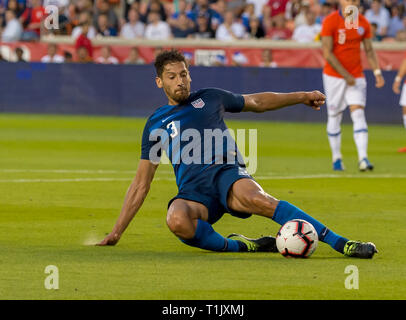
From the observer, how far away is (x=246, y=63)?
28.5 metres

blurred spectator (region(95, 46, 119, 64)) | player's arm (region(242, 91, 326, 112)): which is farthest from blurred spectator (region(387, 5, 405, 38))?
player's arm (region(242, 91, 326, 112))

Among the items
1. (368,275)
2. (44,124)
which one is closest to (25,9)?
(44,124)

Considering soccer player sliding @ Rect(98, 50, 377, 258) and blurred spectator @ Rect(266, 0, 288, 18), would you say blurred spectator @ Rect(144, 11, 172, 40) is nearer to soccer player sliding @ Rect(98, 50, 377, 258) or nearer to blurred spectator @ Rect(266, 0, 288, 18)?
blurred spectator @ Rect(266, 0, 288, 18)

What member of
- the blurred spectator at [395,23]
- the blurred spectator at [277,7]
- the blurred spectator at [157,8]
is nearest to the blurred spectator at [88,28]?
the blurred spectator at [157,8]

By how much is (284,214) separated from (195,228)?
27.9 inches

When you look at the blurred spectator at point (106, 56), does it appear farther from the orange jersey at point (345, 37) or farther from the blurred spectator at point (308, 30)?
the orange jersey at point (345, 37)

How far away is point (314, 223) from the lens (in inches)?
325

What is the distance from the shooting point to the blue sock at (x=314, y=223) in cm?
823

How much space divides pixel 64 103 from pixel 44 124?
2421 millimetres

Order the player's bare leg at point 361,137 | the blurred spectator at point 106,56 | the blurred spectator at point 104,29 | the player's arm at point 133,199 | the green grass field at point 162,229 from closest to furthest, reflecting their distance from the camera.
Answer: the green grass field at point 162,229 → the player's arm at point 133,199 → the player's bare leg at point 361,137 → the blurred spectator at point 106,56 → the blurred spectator at point 104,29

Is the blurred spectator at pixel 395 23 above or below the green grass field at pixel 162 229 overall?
above
